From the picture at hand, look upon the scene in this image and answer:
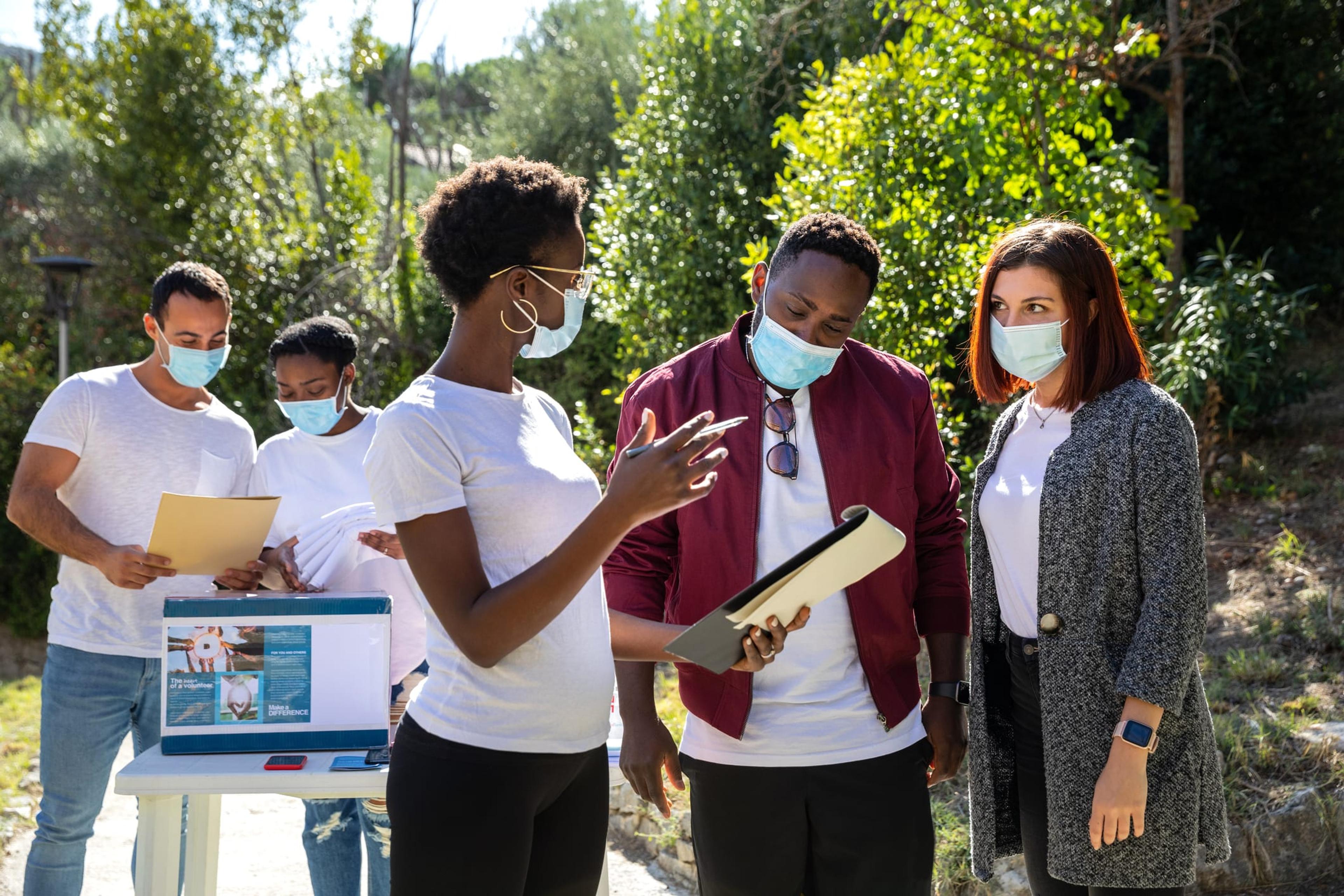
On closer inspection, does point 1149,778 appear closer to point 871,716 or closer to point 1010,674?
point 1010,674

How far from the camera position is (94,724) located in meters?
3.31

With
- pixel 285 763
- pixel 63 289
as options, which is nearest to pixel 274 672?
pixel 285 763

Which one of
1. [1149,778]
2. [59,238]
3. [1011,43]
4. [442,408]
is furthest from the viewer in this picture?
[59,238]

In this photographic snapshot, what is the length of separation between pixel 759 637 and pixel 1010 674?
33.6 inches

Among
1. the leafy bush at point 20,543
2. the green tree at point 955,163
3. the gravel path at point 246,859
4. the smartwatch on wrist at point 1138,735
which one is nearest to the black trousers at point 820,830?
the smartwatch on wrist at point 1138,735

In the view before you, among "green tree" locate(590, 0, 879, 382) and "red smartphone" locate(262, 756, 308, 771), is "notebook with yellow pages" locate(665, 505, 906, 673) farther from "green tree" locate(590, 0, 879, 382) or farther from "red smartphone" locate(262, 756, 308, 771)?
"green tree" locate(590, 0, 879, 382)

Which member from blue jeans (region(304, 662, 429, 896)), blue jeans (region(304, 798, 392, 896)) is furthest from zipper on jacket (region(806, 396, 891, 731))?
blue jeans (region(304, 798, 392, 896))

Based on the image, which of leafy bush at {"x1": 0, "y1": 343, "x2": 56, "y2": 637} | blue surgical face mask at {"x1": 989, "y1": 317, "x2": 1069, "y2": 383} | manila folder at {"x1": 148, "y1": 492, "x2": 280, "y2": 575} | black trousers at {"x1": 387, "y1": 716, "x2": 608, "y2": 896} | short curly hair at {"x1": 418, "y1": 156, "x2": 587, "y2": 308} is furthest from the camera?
leafy bush at {"x1": 0, "y1": 343, "x2": 56, "y2": 637}

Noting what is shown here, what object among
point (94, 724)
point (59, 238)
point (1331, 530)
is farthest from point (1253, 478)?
point (59, 238)

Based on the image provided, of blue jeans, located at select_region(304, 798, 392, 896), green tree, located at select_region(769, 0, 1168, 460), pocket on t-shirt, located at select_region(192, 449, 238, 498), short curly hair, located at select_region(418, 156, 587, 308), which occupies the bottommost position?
blue jeans, located at select_region(304, 798, 392, 896)

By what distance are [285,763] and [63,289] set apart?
10.8 metres

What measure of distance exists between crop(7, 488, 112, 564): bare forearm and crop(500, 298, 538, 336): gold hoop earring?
6.10ft

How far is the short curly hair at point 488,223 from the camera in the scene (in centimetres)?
200

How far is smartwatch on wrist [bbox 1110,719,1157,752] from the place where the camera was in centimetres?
217
